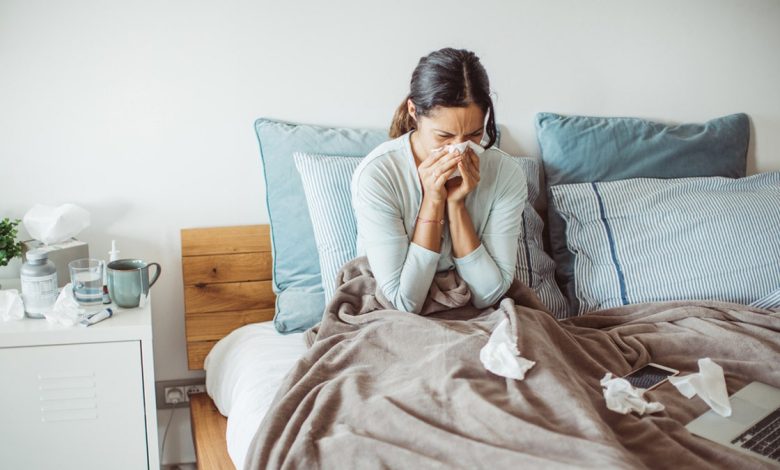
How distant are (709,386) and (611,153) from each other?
933mm

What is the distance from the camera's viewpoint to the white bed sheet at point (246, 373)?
58.9 inches

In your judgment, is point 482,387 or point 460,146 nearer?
point 482,387

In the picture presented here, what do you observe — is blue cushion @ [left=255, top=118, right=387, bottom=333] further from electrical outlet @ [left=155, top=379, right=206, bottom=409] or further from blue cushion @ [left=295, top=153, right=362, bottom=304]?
electrical outlet @ [left=155, top=379, right=206, bottom=409]

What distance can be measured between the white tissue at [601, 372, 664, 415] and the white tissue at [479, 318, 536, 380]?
0.16 m

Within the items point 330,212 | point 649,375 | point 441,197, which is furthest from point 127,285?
point 649,375

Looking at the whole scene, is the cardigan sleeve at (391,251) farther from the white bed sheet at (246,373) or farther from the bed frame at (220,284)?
the bed frame at (220,284)

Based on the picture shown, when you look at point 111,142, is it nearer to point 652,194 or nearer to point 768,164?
point 652,194

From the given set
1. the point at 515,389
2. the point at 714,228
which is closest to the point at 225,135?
the point at 515,389

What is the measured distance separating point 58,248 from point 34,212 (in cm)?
12

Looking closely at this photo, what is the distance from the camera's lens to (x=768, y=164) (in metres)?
2.49

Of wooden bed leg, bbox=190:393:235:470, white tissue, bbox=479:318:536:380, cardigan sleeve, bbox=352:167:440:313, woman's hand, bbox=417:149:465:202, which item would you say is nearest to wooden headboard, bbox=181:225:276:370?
wooden bed leg, bbox=190:393:235:470

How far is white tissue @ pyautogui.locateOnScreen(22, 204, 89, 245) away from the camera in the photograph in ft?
6.07

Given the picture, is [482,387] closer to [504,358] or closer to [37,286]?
[504,358]

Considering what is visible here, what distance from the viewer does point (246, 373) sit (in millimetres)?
1693
